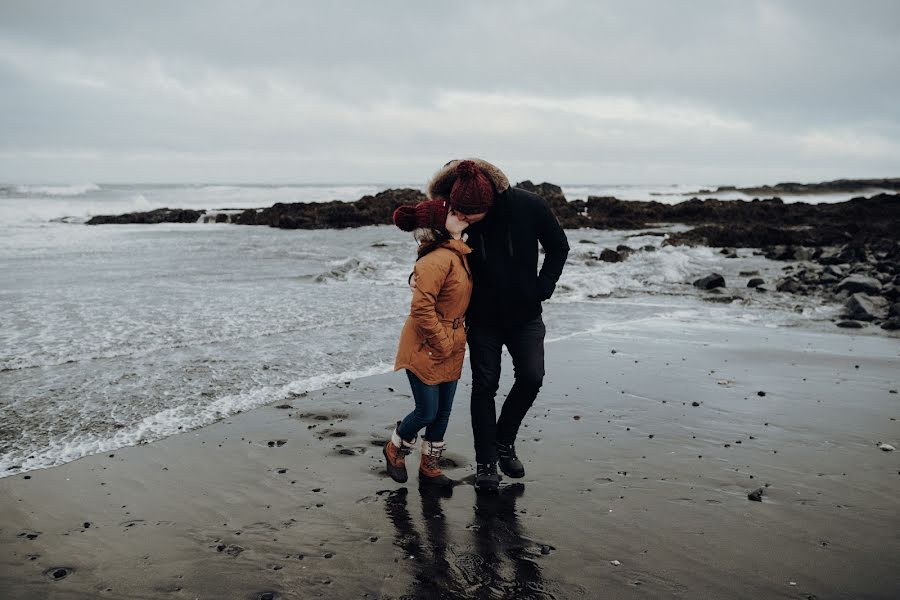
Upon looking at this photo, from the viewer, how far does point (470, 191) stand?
154 inches

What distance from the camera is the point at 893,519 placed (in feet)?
12.2

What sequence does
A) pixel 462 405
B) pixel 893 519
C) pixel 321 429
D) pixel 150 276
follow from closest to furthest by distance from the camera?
pixel 893 519 → pixel 321 429 → pixel 462 405 → pixel 150 276

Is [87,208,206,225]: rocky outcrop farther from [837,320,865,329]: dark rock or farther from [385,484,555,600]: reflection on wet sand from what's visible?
[385,484,555,600]: reflection on wet sand

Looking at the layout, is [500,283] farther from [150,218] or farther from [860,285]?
[150,218]

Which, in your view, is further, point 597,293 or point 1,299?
point 597,293

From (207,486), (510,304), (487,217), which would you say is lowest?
(207,486)

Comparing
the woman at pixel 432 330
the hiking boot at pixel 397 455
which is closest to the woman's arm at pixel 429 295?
the woman at pixel 432 330

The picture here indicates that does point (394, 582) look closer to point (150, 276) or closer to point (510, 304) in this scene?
point (510, 304)

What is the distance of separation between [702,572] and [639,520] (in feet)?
1.91

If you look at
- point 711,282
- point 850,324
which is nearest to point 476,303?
point 850,324

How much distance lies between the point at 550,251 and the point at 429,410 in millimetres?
1282

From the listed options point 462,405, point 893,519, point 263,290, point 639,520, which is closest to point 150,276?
point 263,290

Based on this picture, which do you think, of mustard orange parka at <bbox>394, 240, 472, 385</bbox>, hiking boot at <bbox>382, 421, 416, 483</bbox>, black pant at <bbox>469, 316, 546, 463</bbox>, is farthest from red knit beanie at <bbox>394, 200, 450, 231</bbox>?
hiking boot at <bbox>382, 421, 416, 483</bbox>

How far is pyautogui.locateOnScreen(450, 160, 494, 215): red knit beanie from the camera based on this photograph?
12.9 feet
